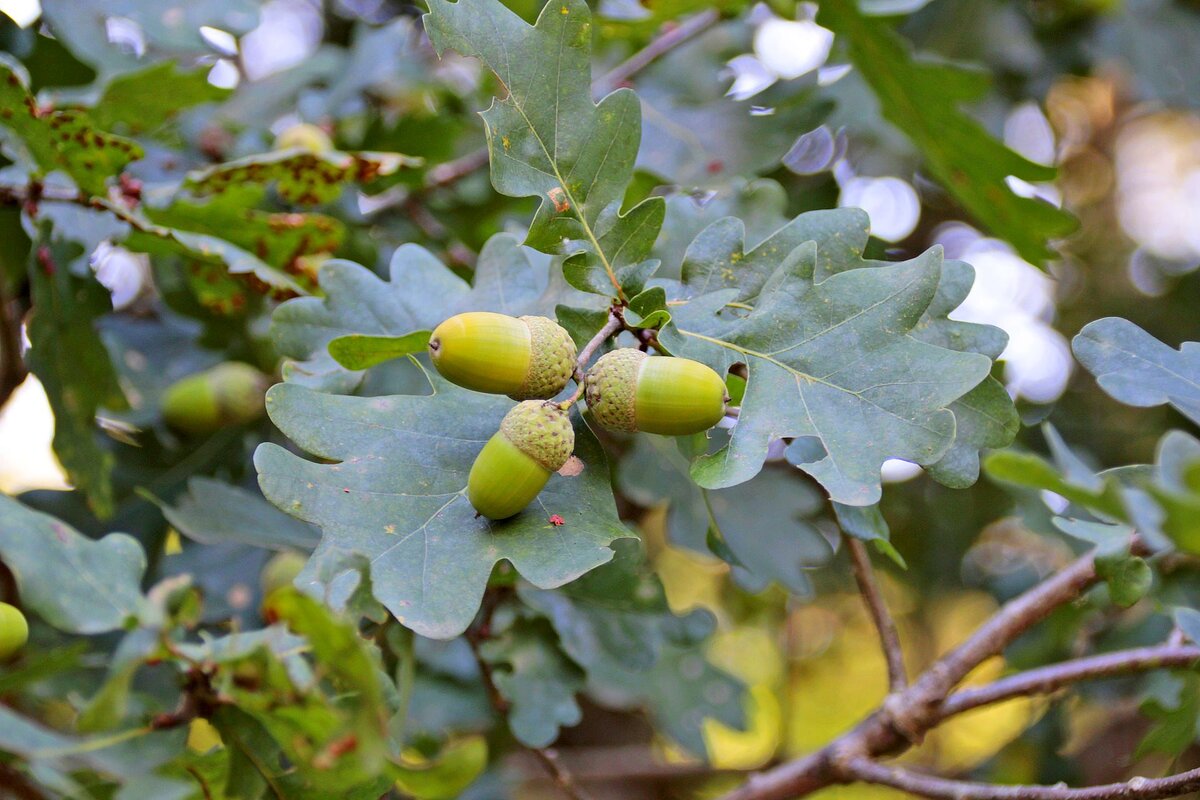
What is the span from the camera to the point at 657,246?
124cm

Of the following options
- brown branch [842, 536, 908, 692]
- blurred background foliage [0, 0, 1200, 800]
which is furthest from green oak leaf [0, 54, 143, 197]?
brown branch [842, 536, 908, 692]

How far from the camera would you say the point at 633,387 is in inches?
31.3

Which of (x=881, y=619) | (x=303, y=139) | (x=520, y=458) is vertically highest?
(x=520, y=458)

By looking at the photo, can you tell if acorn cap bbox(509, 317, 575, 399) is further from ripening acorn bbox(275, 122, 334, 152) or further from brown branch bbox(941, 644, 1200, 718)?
ripening acorn bbox(275, 122, 334, 152)

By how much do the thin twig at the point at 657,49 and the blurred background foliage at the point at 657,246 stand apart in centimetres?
3

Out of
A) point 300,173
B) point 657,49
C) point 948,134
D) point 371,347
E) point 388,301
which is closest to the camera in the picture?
point 371,347

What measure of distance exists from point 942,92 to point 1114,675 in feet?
2.80

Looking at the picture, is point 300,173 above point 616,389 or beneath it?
beneath

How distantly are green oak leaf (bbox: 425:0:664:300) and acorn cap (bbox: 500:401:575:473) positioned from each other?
145 millimetres

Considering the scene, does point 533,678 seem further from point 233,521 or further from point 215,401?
point 215,401

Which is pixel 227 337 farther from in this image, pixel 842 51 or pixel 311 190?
pixel 842 51

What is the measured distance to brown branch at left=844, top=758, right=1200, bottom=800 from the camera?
32.5 inches

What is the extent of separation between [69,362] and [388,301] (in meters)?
0.56

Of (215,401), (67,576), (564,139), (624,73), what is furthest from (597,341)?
(624,73)
